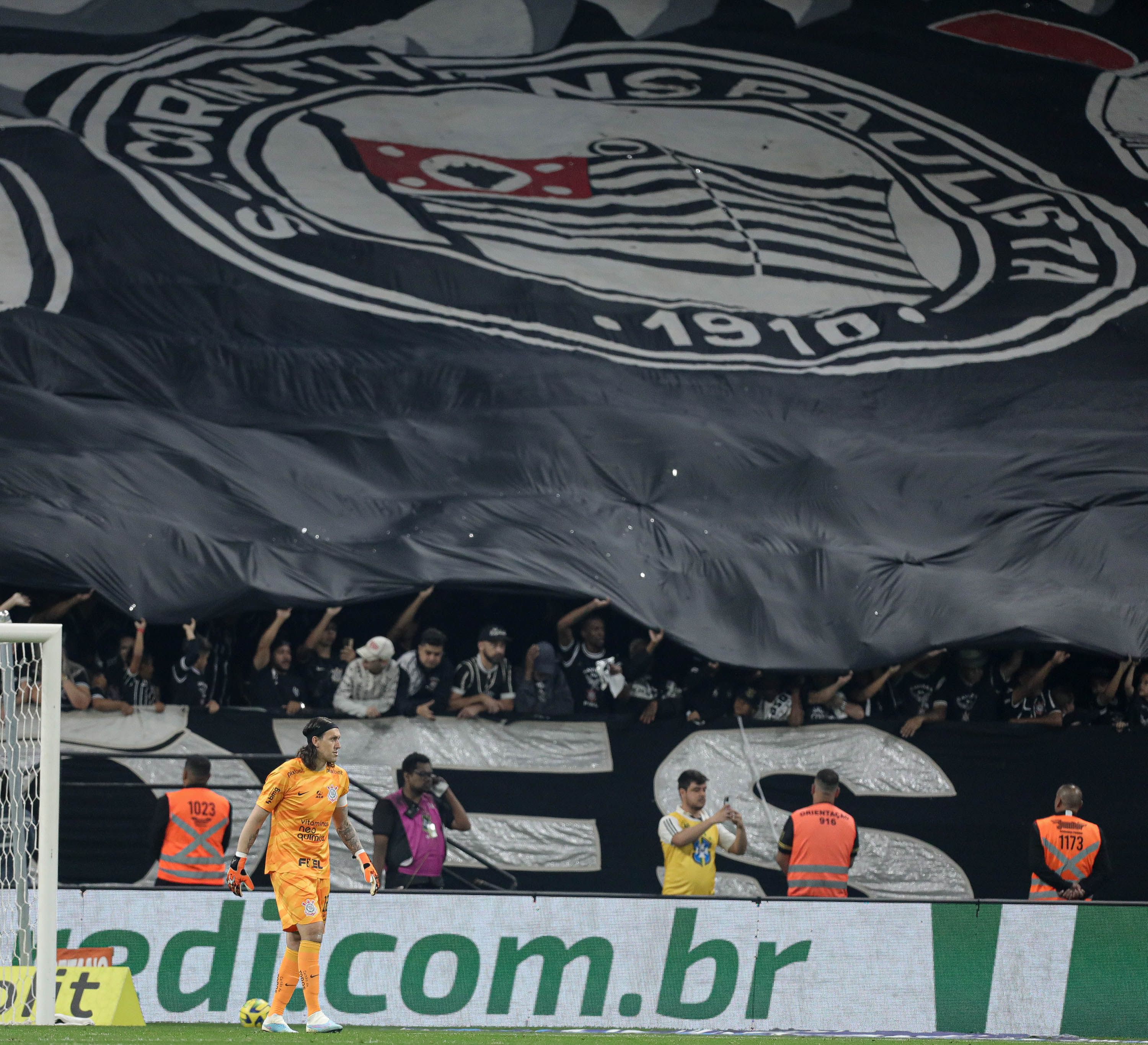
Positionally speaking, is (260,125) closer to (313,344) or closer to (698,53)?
(313,344)

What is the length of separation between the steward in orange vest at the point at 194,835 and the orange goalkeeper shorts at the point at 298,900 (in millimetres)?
2390

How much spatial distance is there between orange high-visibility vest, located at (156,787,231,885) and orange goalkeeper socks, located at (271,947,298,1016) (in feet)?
7.86

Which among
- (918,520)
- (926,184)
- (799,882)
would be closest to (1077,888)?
(799,882)

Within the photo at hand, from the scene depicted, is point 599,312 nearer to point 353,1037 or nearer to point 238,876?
point 238,876

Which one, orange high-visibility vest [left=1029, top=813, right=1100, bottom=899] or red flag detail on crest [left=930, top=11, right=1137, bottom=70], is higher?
red flag detail on crest [left=930, top=11, right=1137, bottom=70]

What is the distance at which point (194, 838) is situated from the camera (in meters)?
11.0

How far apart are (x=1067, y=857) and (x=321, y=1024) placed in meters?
5.82

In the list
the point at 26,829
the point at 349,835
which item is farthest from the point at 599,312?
the point at 26,829

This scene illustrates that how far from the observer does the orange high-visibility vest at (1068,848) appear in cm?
1152

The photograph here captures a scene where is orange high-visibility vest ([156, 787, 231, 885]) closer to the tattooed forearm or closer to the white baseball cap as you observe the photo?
the white baseball cap

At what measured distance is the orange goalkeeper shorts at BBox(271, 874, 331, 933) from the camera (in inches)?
340

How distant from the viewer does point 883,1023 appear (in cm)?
970

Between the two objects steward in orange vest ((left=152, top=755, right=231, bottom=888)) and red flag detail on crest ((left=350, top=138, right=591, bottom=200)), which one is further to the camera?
red flag detail on crest ((left=350, top=138, right=591, bottom=200))

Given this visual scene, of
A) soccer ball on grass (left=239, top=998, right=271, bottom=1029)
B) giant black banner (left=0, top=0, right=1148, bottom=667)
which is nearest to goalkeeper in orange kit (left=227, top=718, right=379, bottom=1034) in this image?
soccer ball on grass (left=239, top=998, right=271, bottom=1029)
